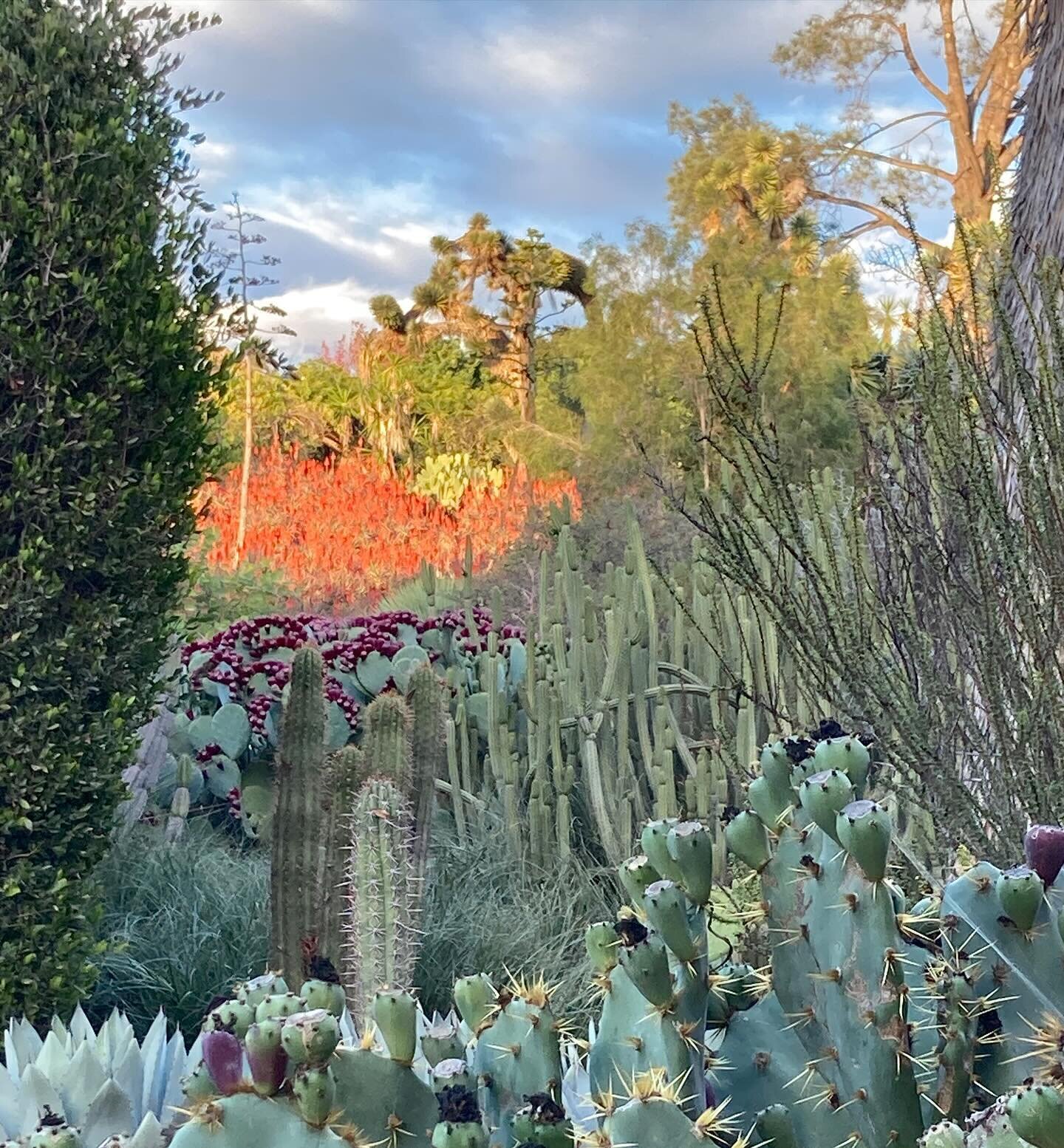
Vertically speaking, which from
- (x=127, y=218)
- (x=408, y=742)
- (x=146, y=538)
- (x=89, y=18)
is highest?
(x=89, y=18)

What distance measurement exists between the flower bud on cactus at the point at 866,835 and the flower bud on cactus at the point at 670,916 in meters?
0.20

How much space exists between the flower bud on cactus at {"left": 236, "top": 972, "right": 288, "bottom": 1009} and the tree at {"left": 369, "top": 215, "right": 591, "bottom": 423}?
2146 cm

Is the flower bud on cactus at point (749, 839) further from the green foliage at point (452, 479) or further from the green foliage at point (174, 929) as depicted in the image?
the green foliage at point (452, 479)

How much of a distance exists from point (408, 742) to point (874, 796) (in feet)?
5.34

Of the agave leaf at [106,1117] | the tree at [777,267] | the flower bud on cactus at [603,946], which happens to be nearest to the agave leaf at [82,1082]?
the agave leaf at [106,1117]

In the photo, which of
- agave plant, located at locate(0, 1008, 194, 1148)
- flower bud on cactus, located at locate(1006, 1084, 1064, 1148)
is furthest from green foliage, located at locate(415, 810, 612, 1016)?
flower bud on cactus, located at locate(1006, 1084, 1064, 1148)

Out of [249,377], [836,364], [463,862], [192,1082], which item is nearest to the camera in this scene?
[192,1082]

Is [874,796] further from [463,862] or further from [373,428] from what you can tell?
[373,428]

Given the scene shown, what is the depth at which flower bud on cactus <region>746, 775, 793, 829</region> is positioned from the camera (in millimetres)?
1454

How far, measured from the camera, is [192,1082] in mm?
1239

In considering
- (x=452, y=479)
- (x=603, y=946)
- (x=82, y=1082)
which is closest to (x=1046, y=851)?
(x=603, y=946)

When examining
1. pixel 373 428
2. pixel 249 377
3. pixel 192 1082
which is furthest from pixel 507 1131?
pixel 373 428

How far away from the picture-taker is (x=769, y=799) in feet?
4.79

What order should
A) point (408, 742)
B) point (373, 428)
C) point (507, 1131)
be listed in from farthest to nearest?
1. point (373, 428)
2. point (408, 742)
3. point (507, 1131)
